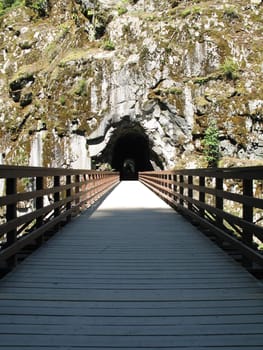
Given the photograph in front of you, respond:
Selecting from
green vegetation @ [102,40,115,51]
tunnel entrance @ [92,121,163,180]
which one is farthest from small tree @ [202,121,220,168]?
green vegetation @ [102,40,115,51]

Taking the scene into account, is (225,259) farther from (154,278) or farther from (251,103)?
(251,103)

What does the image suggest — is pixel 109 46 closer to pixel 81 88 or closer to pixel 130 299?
pixel 81 88

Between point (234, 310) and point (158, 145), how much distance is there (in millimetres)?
27604

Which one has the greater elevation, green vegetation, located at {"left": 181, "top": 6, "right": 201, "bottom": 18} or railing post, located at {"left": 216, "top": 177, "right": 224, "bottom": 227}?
green vegetation, located at {"left": 181, "top": 6, "right": 201, "bottom": 18}

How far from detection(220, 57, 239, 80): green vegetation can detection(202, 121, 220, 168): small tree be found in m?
4.63

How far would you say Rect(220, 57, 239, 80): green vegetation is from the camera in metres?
28.4

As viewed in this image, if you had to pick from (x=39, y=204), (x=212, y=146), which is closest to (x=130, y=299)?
(x=39, y=204)

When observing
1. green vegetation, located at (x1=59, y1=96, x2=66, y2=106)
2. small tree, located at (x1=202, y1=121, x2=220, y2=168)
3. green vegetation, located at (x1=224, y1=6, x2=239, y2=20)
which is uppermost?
green vegetation, located at (x1=224, y1=6, x2=239, y2=20)

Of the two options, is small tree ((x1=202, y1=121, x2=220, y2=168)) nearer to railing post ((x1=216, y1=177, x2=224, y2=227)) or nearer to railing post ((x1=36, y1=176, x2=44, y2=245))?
railing post ((x1=216, y1=177, x2=224, y2=227))

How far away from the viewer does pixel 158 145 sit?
30219 mm

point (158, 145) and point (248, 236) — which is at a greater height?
point (158, 145)

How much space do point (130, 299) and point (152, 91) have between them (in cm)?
2789

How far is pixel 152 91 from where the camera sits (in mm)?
29797

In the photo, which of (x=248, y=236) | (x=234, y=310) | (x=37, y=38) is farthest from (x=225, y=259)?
(x=37, y=38)
